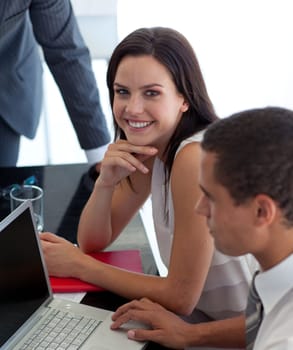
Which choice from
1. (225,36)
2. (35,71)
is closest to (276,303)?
(35,71)

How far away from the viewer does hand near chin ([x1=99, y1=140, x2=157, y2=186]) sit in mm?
1370

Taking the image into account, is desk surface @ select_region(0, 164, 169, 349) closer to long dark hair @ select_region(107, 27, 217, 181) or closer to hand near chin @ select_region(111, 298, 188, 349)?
hand near chin @ select_region(111, 298, 188, 349)

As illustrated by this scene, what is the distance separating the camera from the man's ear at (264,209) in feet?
2.89

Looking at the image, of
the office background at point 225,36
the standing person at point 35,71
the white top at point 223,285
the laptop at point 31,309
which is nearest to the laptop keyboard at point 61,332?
the laptop at point 31,309

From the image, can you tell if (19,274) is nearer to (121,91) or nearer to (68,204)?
(121,91)

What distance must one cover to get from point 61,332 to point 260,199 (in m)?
0.48

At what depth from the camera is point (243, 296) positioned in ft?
4.52

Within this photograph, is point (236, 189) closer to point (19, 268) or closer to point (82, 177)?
point (19, 268)

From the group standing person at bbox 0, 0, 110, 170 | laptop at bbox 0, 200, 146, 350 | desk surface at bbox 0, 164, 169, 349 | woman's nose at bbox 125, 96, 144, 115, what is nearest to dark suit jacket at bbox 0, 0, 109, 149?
standing person at bbox 0, 0, 110, 170

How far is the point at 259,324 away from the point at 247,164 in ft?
0.94

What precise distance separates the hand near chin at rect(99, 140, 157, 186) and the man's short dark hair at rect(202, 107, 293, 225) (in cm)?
44

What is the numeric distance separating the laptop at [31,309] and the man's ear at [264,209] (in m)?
0.37

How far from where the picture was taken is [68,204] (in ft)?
5.49

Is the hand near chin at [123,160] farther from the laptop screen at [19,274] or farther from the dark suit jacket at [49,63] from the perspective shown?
the dark suit jacket at [49,63]
